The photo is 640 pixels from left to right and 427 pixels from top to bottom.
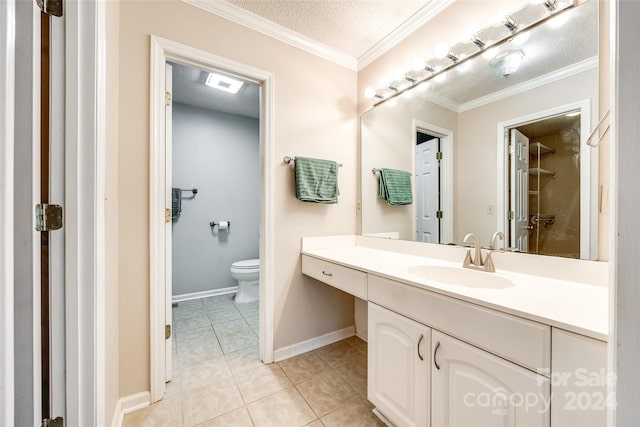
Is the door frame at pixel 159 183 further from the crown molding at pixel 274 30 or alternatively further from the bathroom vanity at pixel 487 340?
the bathroom vanity at pixel 487 340

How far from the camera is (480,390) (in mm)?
865

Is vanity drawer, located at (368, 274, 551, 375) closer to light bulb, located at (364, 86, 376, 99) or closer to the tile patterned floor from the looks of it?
the tile patterned floor

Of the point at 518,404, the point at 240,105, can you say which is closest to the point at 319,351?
the point at 518,404

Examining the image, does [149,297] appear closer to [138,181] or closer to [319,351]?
[138,181]

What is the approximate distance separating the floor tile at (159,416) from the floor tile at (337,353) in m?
0.92

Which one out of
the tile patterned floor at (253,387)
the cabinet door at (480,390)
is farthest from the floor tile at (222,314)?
the cabinet door at (480,390)

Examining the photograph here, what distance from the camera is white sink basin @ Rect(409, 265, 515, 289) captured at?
1.15m

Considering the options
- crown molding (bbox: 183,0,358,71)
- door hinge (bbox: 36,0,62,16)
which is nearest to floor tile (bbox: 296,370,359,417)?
door hinge (bbox: 36,0,62,16)

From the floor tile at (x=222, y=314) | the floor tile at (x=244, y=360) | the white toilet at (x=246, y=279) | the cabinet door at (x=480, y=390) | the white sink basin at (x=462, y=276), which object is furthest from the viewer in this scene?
the white toilet at (x=246, y=279)

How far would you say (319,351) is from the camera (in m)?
1.92

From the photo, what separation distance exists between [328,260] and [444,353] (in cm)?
80

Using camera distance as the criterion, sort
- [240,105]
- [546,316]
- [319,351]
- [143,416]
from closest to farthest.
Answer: [546,316]
[143,416]
[319,351]
[240,105]

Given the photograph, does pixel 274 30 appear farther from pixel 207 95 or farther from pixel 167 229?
pixel 167 229

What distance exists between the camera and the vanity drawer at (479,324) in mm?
730
